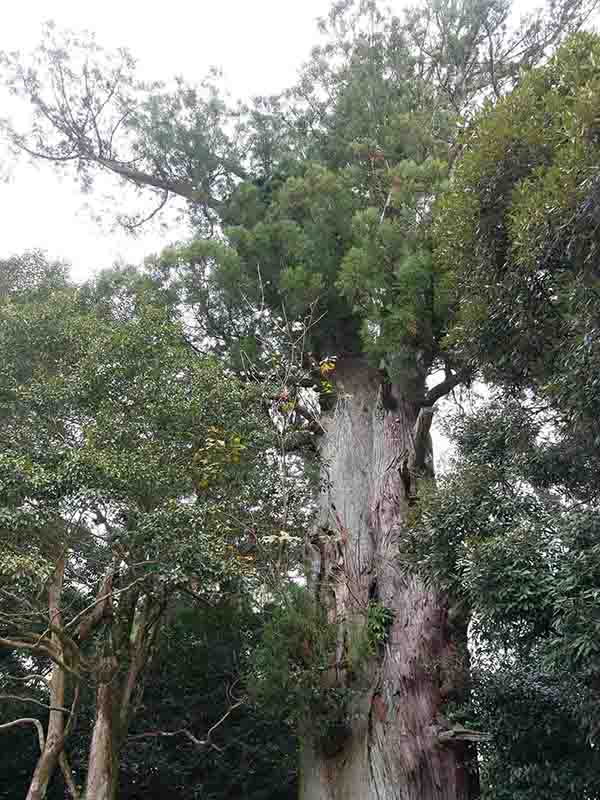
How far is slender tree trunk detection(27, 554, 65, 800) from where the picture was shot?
5026mm

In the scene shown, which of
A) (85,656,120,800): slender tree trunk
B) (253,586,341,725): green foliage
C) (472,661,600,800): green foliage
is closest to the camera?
(472,661,600,800): green foliage

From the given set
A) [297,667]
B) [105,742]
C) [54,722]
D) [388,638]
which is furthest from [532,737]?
[54,722]

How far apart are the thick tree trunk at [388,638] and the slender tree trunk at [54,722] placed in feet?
6.21

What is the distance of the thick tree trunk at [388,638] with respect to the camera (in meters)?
5.03

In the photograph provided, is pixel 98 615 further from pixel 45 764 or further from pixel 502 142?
pixel 502 142

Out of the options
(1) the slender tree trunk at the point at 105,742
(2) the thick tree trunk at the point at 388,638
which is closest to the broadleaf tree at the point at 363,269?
(2) the thick tree trunk at the point at 388,638

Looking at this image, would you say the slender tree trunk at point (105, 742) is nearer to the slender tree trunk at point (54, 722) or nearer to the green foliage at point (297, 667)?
the slender tree trunk at point (54, 722)

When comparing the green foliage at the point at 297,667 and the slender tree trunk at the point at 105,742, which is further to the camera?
the slender tree trunk at the point at 105,742

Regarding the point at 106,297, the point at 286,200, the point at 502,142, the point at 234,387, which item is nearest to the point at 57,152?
the point at 106,297

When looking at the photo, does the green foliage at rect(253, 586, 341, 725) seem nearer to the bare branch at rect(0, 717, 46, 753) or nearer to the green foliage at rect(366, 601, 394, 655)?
the green foliage at rect(366, 601, 394, 655)

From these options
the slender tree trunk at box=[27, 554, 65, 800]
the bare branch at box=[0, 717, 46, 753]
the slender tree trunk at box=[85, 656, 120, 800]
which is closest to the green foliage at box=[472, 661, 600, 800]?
the slender tree trunk at box=[85, 656, 120, 800]

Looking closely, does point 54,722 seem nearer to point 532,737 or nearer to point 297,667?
point 297,667

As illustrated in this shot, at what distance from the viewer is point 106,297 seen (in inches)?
325

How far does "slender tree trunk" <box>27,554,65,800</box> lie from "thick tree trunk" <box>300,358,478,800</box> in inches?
74.5
